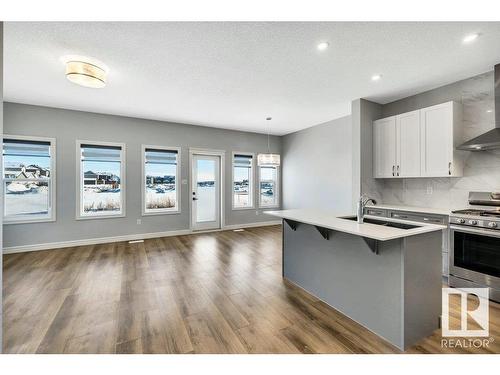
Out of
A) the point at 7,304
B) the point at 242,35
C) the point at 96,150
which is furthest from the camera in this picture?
the point at 96,150

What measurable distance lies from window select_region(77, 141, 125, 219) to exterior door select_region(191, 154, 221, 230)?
166 centimetres

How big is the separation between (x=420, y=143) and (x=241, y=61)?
9.73 ft

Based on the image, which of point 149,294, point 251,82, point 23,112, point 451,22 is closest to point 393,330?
point 149,294

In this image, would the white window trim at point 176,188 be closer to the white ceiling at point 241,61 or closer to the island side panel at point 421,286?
the white ceiling at point 241,61

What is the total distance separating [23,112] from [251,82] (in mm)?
4446

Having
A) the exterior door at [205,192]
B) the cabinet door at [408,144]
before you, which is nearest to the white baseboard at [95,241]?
the exterior door at [205,192]

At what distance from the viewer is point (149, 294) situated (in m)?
2.63

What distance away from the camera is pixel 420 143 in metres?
3.42

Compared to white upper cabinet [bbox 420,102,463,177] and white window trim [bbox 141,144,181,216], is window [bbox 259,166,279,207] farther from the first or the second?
white upper cabinet [bbox 420,102,463,177]

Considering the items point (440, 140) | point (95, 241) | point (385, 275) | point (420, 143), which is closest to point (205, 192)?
point (95, 241)

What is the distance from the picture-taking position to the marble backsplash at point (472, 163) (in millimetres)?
2941
